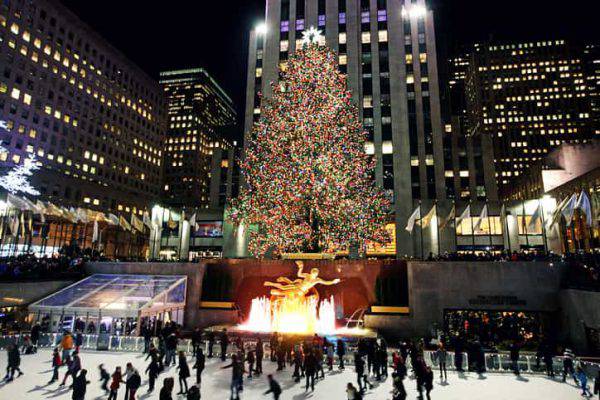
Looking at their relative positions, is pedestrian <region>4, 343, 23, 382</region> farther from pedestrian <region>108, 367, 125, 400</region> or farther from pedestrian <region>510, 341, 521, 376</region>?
pedestrian <region>510, 341, 521, 376</region>

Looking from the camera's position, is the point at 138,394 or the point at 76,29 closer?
the point at 138,394

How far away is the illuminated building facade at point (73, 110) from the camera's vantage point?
67188mm

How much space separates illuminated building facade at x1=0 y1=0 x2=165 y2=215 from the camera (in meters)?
67.2

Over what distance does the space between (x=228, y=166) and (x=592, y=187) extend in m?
49.3

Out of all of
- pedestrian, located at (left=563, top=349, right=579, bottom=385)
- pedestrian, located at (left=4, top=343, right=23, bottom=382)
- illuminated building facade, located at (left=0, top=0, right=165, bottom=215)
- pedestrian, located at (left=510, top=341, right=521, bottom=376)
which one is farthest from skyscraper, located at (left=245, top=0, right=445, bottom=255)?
illuminated building facade, located at (left=0, top=0, right=165, bottom=215)

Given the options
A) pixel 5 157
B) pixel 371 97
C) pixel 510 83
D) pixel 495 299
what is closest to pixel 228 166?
pixel 371 97

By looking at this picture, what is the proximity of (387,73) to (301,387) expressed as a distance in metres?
47.1

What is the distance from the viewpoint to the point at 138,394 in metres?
13.1

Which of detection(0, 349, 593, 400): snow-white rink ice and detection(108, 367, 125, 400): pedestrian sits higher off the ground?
detection(108, 367, 125, 400): pedestrian

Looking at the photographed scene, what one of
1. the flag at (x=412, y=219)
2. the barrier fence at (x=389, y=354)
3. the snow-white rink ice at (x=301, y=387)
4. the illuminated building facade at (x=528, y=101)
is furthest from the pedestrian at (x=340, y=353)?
the illuminated building facade at (x=528, y=101)

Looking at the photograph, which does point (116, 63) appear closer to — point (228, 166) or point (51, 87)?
point (51, 87)

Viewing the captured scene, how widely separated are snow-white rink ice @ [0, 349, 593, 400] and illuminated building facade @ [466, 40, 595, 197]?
409 feet

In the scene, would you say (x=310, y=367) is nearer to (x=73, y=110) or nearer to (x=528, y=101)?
(x=73, y=110)

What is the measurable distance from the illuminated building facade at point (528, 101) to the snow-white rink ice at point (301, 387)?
125m
